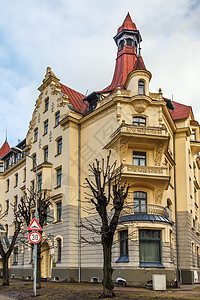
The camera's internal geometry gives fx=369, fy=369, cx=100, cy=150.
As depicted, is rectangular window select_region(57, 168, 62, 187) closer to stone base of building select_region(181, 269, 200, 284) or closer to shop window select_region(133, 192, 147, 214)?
shop window select_region(133, 192, 147, 214)

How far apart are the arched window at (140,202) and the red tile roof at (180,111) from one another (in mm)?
11662

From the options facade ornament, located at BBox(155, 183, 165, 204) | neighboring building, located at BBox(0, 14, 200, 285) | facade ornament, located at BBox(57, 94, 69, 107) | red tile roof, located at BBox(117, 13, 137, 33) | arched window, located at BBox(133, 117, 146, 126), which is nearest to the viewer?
neighboring building, located at BBox(0, 14, 200, 285)

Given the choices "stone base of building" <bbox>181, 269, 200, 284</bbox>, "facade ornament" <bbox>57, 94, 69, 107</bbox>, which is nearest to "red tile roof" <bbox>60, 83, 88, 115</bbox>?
"facade ornament" <bbox>57, 94, 69, 107</bbox>

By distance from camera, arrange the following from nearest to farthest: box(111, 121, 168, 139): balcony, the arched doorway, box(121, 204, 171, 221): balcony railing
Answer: box(121, 204, 171, 221): balcony railing
box(111, 121, 168, 139): balcony
the arched doorway

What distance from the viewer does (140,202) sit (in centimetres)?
3016

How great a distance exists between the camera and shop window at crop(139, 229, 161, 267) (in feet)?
89.8

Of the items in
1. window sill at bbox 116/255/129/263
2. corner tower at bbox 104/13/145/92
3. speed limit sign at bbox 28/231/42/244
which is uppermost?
corner tower at bbox 104/13/145/92

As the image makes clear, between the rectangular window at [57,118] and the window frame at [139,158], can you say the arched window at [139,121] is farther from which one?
the rectangular window at [57,118]

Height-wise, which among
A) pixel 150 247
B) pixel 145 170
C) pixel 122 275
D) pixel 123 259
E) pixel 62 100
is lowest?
pixel 122 275

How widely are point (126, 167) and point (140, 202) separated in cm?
339

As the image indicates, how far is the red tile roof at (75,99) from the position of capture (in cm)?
3809

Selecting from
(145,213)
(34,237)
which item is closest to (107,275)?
(34,237)

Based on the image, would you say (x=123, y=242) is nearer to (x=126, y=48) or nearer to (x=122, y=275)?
(x=122, y=275)

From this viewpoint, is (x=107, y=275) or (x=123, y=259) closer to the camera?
(x=107, y=275)
